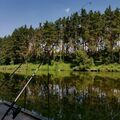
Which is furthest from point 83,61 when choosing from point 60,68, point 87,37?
point 87,37

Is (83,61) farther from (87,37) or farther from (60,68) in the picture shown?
(87,37)

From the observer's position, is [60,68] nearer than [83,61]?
No

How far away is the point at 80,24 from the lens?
9912 centimetres

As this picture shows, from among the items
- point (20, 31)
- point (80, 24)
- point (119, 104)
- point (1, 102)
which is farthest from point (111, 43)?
point (1, 102)

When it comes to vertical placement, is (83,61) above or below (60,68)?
above

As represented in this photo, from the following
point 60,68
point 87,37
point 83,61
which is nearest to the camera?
point 83,61

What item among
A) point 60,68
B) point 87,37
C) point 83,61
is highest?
point 87,37

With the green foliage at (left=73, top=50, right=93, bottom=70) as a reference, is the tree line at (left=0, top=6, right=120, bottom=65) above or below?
above

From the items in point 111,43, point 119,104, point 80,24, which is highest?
point 80,24

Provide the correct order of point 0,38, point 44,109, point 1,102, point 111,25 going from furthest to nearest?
point 0,38 < point 111,25 < point 44,109 < point 1,102

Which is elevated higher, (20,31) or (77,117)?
(20,31)

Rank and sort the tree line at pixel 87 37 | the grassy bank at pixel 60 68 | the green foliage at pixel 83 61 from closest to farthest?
the grassy bank at pixel 60 68
the green foliage at pixel 83 61
the tree line at pixel 87 37

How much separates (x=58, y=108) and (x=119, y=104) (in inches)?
191

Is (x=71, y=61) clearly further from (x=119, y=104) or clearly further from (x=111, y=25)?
(x=119, y=104)
